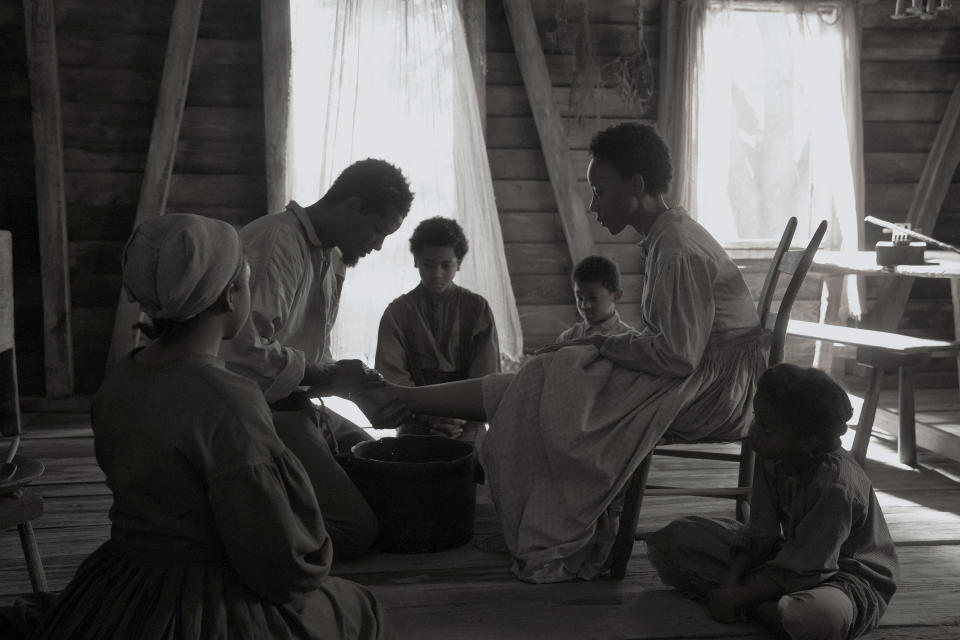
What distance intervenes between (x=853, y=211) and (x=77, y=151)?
13.3ft

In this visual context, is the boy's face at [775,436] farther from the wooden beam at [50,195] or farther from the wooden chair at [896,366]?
the wooden beam at [50,195]

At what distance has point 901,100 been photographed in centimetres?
532

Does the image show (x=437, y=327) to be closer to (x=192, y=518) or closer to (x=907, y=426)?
(x=907, y=426)

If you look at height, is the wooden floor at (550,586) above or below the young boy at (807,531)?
below

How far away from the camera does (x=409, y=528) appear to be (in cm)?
273

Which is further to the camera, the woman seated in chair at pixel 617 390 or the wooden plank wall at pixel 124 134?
the wooden plank wall at pixel 124 134

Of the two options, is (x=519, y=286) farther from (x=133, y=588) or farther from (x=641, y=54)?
(x=133, y=588)

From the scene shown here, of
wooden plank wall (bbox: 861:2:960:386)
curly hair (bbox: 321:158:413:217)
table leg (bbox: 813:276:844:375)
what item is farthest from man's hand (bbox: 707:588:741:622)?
wooden plank wall (bbox: 861:2:960:386)

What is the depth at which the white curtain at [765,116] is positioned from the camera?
5043 mm

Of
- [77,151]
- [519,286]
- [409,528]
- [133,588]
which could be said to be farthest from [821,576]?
[77,151]

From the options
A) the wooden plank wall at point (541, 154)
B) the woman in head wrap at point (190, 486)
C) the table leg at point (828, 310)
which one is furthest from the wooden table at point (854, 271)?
the woman in head wrap at point (190, 486)

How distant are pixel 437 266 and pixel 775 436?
5.48 feet

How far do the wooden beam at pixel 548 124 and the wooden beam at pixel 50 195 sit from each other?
223 centimetres

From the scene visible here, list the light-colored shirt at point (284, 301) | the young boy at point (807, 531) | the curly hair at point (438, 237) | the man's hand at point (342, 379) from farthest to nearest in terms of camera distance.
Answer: the curly hair at point (438, 237), the man's hand at point (342, 379), the light-colored shirt at point (284, 301), the young boy at point (807, 531)
